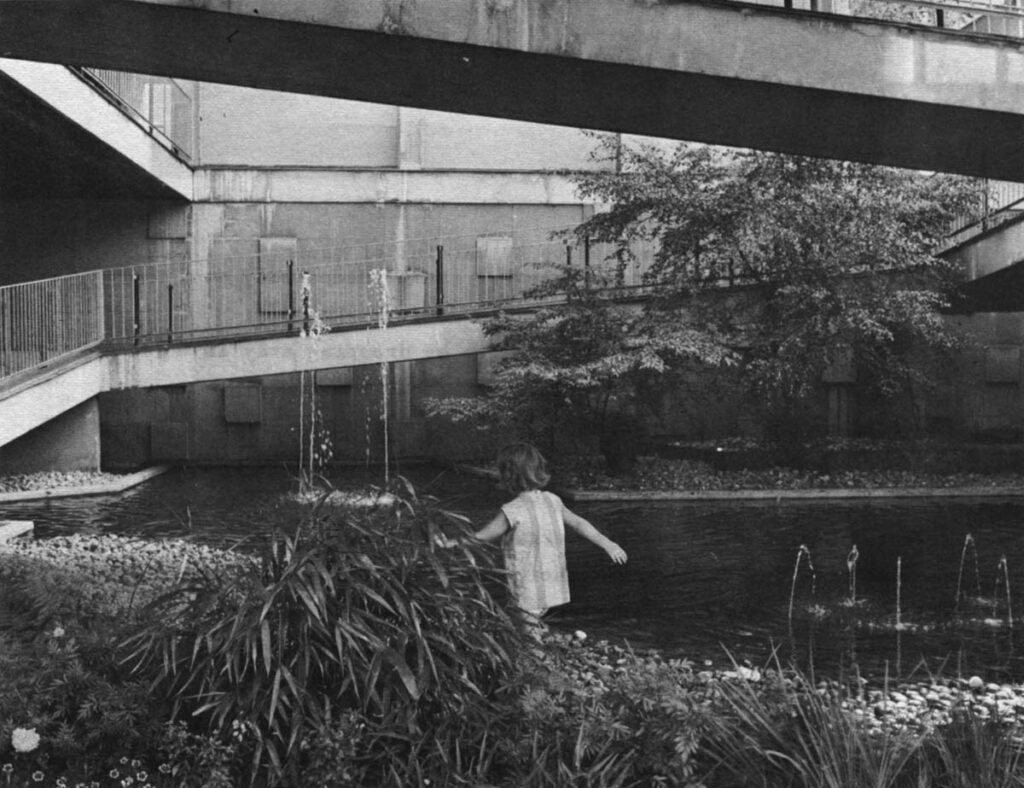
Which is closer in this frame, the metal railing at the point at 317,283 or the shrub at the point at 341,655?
the shrub at the point at 341,655

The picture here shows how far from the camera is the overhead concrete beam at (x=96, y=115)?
1493cm

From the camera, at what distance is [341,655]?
3904mm

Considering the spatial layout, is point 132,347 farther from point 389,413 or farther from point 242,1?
point 242,1

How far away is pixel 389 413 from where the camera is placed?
77.7ft

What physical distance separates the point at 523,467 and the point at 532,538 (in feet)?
1.16

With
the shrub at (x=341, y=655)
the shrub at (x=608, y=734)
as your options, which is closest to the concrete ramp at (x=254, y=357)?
the shrub at (x=341, y=655)

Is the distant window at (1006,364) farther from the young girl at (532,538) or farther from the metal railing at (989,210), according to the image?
the young girl at (532,538)

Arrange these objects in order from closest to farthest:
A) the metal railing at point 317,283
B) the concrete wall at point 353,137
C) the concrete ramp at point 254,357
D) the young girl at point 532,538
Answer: the young girl at point 532,538 < the concrete ramp at point 254,357 < the metal railing at point 317,283 < the concrete wall at point 353,137

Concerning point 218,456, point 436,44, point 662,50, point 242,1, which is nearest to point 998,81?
point 662,50

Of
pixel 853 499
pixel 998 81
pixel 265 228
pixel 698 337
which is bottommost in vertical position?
pixel 853 499

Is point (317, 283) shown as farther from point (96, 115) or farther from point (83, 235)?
point (96, 115)

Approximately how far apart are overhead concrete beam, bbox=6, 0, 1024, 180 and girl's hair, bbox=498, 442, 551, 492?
3.17m

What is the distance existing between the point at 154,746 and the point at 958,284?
1821 cm

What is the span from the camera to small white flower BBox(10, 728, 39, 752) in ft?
12.4
